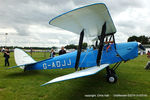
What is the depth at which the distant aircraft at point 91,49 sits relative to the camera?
325 centimetres

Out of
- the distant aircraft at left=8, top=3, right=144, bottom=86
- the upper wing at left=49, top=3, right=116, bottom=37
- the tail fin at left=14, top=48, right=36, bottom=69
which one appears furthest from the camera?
the tail fin at left=14, top=48, right=36, bottom=69

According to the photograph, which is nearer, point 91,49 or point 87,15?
point 87,15

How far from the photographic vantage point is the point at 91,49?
544 centimetres

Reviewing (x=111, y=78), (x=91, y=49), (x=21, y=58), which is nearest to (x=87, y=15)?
(x=91, y=49)

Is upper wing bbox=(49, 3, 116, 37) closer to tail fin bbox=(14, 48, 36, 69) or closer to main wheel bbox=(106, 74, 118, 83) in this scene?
main wheel bbox=(106, 74, 118, 83)

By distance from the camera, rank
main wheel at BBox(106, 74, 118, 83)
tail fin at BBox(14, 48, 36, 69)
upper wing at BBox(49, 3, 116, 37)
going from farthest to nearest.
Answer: tail fin at BBox(14, 48, 36, 69) → main wheel at BBox(106, 74, 118, 83) → upper wing at BBox(49, 3, 116, 37)

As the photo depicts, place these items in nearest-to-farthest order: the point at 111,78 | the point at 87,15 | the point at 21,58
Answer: the point at 87,15, the point at 111,78, the point at 21,58

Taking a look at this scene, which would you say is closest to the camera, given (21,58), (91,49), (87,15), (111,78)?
(87,15)

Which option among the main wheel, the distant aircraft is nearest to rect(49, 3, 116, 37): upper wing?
the distant aircraft

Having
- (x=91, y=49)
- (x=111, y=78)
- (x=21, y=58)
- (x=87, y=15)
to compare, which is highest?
(x=87, y=15)

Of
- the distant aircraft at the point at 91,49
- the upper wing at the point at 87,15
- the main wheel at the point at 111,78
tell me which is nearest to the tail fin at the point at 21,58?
the distant aircraft at the point at 91,49

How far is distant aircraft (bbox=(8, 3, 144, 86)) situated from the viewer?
3.25 m

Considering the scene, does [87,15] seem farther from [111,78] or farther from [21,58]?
[21,58]

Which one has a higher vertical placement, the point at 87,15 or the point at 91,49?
the point at 87,15
